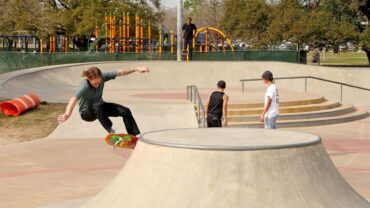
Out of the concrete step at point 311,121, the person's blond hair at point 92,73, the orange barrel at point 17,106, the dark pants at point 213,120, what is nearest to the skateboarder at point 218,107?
the dark pants at point 213,120

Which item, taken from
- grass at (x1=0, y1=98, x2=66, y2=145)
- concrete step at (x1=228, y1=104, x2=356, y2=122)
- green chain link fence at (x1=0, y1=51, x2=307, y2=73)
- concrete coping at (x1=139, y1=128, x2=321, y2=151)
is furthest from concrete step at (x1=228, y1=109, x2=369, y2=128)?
green chain link fence at (x1=0, y1=51, x2=307, y2=73)

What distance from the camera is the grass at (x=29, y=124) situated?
15.3 meters

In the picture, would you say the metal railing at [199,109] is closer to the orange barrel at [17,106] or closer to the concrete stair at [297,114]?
the concrete stair at [297,114]

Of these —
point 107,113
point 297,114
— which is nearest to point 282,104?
point 297,114

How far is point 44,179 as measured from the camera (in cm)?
1045

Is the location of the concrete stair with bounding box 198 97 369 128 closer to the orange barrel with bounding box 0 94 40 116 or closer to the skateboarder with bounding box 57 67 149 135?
the orange barrel with bounding box 0 94 40 116

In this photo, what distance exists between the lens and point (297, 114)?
1872cm

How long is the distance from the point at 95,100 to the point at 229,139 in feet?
8.99

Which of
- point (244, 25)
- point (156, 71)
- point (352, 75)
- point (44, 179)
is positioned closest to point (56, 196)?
point (44, 179)

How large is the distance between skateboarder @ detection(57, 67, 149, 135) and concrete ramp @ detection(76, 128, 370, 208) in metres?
2.05

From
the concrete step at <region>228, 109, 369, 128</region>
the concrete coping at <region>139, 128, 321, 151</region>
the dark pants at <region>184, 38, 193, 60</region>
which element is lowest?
the concrete step at <region>228, 109, 369, 128</region>

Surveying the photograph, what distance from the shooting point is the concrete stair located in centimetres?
1794

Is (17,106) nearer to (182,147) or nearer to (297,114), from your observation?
(297,114)

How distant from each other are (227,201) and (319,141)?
1498 millimetres
